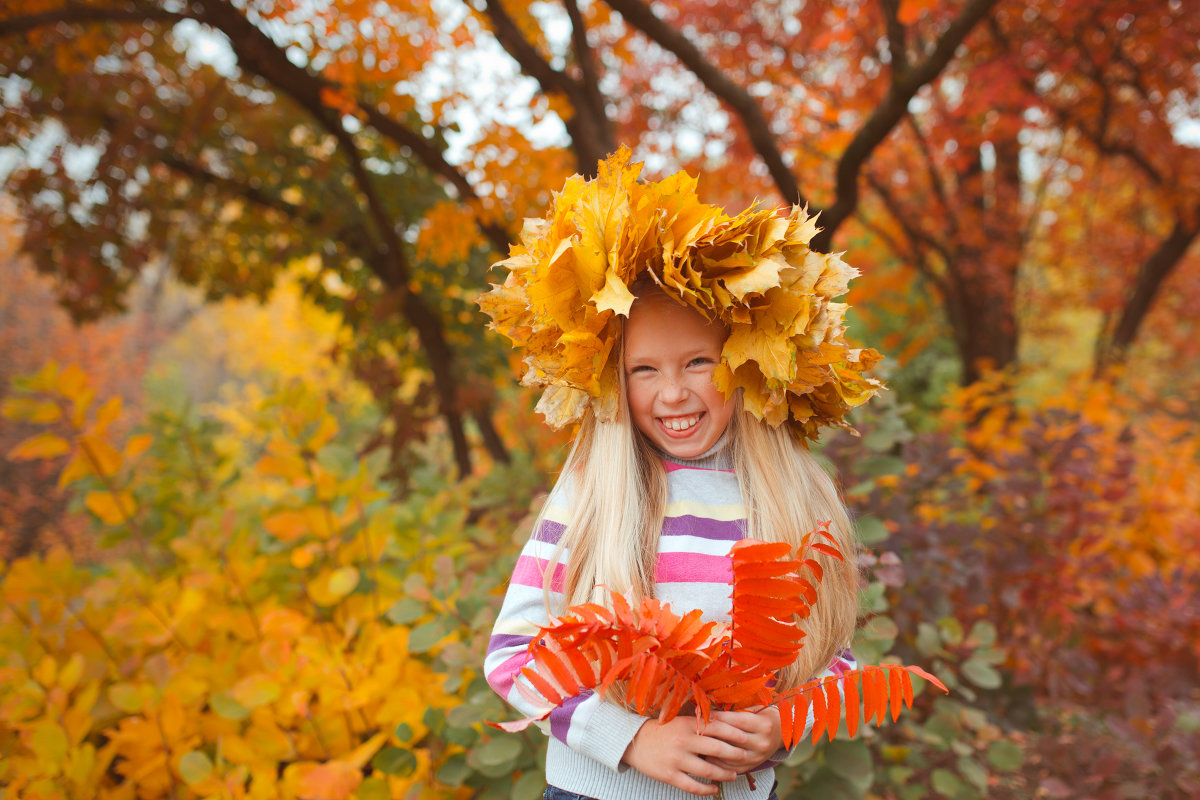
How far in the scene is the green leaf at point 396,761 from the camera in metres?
1.48

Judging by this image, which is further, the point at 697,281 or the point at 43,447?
the point at 43,447

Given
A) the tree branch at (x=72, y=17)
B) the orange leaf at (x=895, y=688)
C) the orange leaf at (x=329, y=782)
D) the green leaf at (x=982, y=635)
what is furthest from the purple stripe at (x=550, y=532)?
the tree branch at (x=72, y=17)

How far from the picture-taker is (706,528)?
1.21m

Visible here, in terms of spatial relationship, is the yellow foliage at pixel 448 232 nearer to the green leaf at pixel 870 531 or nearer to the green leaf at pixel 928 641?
the green leaf at pixel 870 531

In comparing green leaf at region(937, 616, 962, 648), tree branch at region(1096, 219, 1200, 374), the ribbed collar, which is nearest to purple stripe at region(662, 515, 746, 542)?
the ribbed collar

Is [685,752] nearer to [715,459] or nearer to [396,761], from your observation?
[715,459]

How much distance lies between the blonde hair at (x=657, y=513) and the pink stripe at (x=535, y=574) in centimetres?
2

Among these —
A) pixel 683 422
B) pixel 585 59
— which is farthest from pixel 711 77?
pixel 683 422

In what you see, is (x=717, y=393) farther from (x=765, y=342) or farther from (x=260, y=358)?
(x=260, y=358)

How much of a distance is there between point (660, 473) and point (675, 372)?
7.6 inches

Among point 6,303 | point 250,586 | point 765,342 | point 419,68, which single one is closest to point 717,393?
point 765,342

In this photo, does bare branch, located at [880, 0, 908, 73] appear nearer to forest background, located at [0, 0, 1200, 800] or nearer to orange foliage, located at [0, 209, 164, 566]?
forest background, located at [0, 0, 1200, 800]

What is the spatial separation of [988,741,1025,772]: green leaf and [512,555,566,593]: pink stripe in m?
1.26

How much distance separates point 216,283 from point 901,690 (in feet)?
18.9
